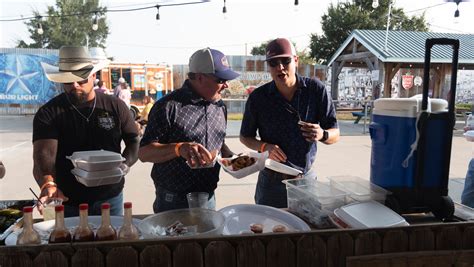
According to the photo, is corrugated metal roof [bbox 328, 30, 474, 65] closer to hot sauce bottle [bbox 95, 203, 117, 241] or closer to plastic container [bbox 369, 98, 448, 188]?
plastic container [bbox 369, 98, 448, 188]

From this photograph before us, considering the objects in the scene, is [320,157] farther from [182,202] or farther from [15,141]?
[15,141]

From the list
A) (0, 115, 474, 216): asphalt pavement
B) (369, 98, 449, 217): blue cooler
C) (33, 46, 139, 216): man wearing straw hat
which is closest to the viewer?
(369, 98, 449, 217): blue cooler

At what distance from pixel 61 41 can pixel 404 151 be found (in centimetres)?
4036

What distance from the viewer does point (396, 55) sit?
1289cm

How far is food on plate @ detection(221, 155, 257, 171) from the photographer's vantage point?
2.01m

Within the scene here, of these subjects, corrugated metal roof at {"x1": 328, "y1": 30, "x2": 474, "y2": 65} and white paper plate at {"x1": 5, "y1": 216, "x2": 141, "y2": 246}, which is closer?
white paper plate at {"x1": 5, "y1": 216, "x2": 141, "y2": 246}

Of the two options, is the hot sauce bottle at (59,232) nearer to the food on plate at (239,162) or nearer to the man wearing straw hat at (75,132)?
the food on plate at (239,162)

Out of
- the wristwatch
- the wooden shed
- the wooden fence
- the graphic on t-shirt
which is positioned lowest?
the wooden fence

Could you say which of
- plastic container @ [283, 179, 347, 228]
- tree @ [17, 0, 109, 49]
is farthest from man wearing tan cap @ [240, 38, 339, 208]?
tree @ [17, 0, 109, 49]

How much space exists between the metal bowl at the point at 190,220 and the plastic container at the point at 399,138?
721 mm

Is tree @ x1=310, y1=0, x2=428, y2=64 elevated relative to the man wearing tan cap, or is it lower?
elevated

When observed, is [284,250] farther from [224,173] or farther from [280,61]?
[224,173]

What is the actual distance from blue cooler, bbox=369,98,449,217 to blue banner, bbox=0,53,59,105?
50.4 ft

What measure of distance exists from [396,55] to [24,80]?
14857 millimetres
